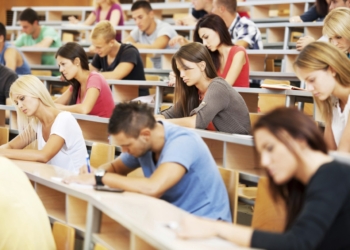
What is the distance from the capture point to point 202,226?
1.60 m

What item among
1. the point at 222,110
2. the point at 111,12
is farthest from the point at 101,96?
the point at 111,12

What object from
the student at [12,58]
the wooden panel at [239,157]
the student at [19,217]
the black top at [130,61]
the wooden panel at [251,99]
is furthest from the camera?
the student at [12,58]

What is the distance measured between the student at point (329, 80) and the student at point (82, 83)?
179 cm

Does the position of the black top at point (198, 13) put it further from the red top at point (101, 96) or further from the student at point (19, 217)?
the student at point (19, 217)

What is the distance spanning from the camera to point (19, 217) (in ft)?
6.95

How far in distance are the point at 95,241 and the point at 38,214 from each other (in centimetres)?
24

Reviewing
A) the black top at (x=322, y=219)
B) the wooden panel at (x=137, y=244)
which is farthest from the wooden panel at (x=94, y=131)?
the black top at (x=322, y=219)

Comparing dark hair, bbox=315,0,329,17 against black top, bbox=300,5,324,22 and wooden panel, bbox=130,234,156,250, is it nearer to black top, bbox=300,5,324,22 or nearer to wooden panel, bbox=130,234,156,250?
black top, bbox=300,5,324,22

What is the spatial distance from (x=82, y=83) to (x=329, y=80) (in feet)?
7.12

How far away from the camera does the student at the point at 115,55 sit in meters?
4.66

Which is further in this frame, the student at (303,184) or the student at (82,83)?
the student at (82,83)

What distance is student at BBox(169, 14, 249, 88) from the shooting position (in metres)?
3.97

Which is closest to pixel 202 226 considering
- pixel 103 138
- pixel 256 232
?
pixel 256 232

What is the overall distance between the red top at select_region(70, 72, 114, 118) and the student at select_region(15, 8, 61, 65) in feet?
8.70
